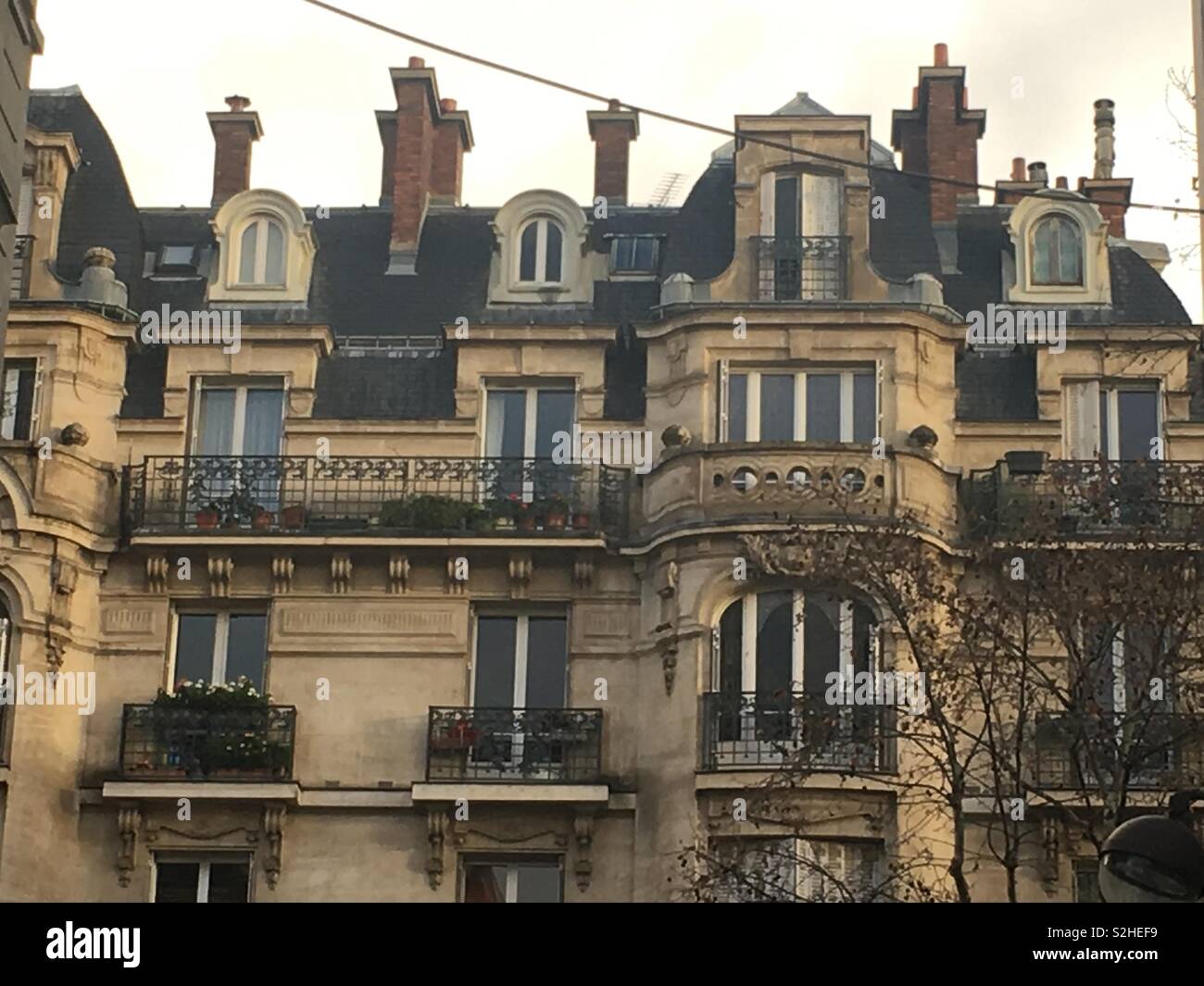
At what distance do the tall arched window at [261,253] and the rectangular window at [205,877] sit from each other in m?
7.43

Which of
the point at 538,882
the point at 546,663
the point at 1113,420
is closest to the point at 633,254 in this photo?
the point at 546,663

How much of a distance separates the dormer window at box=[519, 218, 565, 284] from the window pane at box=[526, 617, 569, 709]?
461cm

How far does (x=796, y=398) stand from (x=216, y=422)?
22.1 ft

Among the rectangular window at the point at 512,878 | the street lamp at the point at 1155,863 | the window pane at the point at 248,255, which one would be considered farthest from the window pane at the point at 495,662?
the street lamp at the point at 1155,863

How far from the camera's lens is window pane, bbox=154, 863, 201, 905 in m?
27.7

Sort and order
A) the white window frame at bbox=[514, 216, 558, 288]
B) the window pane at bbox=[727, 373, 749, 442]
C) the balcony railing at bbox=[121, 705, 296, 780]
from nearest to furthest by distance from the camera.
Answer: the balcony railing at bbox=[121, 705, 296, 780] < the window pane at bbox=[727, 373, 749, 442] < the white window frame at bbox=[514, 216, 558, 288]

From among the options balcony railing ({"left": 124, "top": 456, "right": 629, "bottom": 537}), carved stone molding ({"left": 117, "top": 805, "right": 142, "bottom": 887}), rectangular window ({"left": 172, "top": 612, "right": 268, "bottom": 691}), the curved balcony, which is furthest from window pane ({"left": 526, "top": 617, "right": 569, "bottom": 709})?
carved stone molding ({"left": 117, "top": 805, "right": 142, "bottom": 887})

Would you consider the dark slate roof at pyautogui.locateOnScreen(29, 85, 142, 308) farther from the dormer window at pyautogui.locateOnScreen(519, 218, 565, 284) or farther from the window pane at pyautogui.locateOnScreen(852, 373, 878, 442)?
the window pane at pyautogui.locateOnScreen(852, 373, 878, 442)

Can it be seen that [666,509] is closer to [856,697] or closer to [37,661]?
[856,697]

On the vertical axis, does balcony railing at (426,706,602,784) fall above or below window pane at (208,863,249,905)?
above

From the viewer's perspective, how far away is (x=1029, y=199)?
3108cm

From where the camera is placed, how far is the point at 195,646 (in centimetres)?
2902

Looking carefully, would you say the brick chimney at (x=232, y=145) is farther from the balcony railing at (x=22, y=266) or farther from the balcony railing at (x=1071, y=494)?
the balcony railing at (x=1071, y=494)
